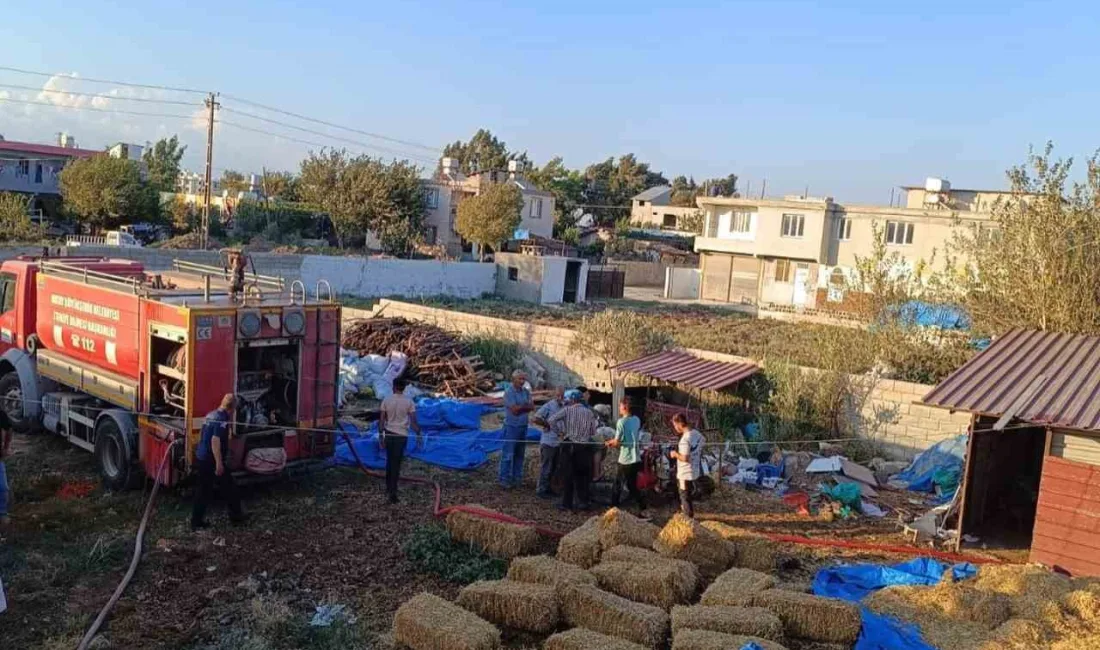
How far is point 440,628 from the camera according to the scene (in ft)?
22.5

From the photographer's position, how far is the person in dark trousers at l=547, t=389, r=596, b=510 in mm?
11391

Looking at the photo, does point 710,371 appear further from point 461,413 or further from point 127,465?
point 127,465

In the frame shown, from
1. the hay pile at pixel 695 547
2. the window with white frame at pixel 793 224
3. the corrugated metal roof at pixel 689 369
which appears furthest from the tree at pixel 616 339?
the window with white frame at pixel 793 224

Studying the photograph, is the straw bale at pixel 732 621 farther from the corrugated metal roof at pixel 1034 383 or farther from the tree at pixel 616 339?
the tree at pixel 616 339

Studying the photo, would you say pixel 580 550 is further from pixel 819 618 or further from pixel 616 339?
pixel 616 339

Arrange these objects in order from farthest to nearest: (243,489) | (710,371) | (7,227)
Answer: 1. (7,227)
2. (710,371)
3. (243,489)

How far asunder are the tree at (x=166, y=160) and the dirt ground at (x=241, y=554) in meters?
65.3

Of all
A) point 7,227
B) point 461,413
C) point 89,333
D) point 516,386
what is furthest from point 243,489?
point 7,227

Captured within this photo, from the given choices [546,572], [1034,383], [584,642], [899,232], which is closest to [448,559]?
[546,572]

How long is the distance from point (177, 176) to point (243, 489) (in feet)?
262

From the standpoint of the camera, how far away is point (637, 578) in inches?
308

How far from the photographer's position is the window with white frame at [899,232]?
145 ft

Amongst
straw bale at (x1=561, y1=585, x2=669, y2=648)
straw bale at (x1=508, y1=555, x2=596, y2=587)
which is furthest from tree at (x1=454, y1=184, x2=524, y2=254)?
straw bale at (x1=561, y1=585, x2=669, y2=648)

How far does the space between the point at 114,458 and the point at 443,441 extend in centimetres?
493
